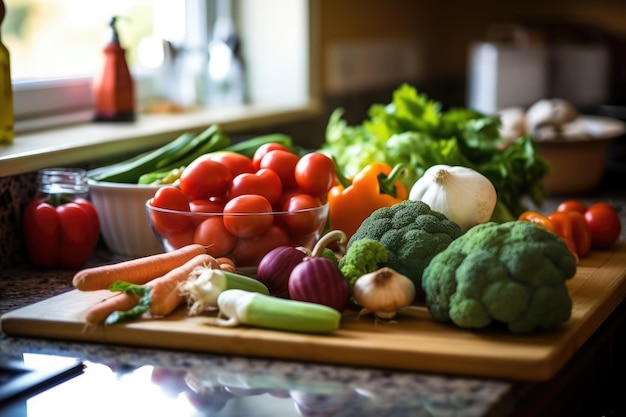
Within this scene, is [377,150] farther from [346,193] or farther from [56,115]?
[56,115]

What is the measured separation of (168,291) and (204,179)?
9.9 inches

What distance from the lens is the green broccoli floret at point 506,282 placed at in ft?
3.39

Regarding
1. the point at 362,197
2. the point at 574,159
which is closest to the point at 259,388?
the point at 362,197

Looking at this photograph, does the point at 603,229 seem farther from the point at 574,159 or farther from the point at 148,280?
the point at 148,280

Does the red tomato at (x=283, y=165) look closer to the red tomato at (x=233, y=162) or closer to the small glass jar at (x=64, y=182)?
the red tomato at (x=233, y=162)

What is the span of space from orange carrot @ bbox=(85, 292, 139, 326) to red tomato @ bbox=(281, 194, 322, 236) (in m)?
0.28

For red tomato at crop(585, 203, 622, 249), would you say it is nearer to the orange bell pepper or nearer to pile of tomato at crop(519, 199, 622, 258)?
pile of tomato at crop(519, 199, 622, 258)

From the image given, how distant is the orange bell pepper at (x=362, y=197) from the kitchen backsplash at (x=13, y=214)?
483 mm

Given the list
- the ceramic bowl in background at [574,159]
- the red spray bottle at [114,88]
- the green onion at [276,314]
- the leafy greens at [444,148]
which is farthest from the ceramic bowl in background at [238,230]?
the ceramic bowl in background at [574,159]

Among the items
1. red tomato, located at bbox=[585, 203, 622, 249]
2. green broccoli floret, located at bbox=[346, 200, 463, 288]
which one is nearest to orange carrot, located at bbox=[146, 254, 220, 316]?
green broccoli floret, located at bbox=[346, 200, 463, 288]

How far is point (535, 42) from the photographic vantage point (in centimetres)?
285

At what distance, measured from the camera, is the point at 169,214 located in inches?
51.3

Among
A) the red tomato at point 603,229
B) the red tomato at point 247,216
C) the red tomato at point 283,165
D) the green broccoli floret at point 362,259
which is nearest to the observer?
the green broccoli floret at point 362,259

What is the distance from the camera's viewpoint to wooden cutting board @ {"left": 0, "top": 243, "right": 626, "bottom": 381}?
38.4 inches
